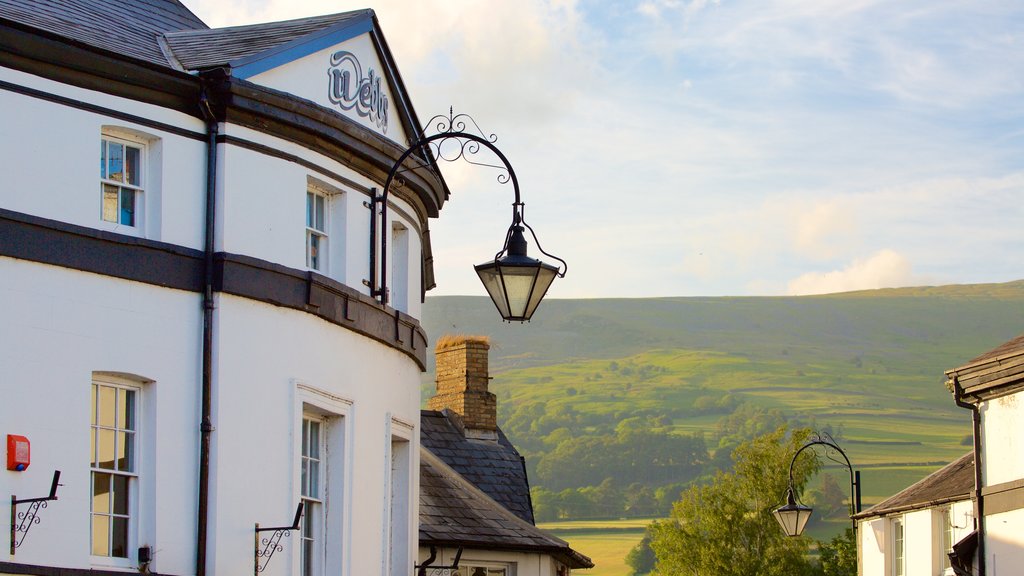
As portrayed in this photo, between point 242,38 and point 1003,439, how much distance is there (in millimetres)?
13913

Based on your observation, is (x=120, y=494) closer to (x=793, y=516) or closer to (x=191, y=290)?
(x=191, y=290)

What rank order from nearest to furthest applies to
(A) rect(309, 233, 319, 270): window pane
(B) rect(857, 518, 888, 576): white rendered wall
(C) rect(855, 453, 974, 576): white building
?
(A) rect(309, 233, 319, 270): window pane
(C) rect(855, 453, 974, 576): white building
(B) rect(857, 518, 888, 576): white rendered wall

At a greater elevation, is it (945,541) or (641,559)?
(945,541)

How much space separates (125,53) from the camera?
1778 cm

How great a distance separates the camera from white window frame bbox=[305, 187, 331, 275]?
800 inches

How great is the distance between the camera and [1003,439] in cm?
2669

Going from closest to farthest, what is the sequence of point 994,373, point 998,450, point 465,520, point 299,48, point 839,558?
point 299,48 → point 994,373 → point 998,450 → point 465,520 → point 839,558

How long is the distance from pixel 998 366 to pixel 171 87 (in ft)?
47.6

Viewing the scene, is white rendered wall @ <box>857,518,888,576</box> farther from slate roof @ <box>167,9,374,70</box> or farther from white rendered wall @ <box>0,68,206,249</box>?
white rendered wall @ <box>0,68,206,249</box>

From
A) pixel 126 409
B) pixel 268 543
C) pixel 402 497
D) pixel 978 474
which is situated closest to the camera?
pixel 126 409

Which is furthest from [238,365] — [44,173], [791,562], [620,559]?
[620,559]

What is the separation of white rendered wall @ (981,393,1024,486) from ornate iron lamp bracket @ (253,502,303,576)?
12.9 meters

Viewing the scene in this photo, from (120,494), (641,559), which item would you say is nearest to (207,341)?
(120,494)

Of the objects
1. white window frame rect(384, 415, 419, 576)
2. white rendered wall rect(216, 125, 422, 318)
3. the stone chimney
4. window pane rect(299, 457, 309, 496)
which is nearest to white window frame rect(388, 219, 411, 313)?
white rendered wall rect(216, 125, 422, 318)
